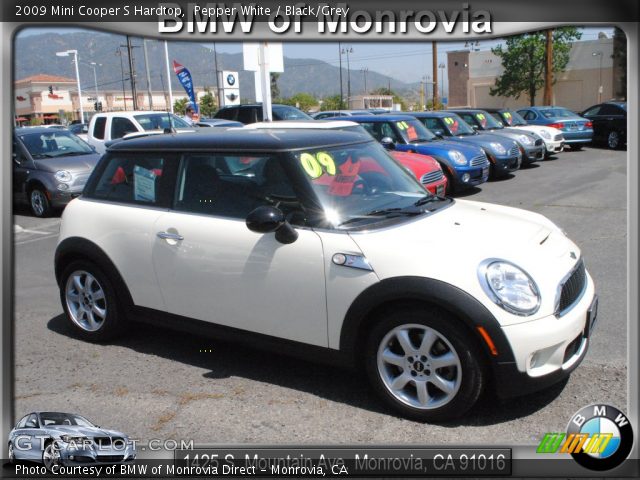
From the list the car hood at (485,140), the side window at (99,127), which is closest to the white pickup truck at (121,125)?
the side window at (99,127)

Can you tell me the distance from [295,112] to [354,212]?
1432cm

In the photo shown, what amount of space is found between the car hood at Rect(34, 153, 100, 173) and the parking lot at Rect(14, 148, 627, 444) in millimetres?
6143

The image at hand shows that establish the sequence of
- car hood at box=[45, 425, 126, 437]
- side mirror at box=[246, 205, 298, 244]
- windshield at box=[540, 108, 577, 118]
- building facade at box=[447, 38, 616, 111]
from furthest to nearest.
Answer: building facade at box=[447, 38, 616, 111] → windshield at box=[540, 108, 577, 118] → side mirror at box=[246, 205, 298, 244] → car hood at box=[45, 425, 126, 437]

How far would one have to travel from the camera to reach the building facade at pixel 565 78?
1378 inches

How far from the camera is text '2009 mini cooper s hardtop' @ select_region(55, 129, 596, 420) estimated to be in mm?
3408

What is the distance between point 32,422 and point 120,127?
12.5 m

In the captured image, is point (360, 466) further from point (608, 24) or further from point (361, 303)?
point (608, 24)

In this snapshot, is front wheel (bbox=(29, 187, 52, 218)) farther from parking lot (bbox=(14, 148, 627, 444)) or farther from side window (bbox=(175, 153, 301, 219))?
side window (bbox=(175, 153, 301, 219))

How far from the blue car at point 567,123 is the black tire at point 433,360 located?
1823 centimetres

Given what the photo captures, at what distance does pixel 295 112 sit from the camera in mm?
17844

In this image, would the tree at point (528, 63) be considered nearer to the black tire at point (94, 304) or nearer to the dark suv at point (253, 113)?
the dark suv at point (253, 113)

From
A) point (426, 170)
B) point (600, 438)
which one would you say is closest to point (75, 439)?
point (600, 438)

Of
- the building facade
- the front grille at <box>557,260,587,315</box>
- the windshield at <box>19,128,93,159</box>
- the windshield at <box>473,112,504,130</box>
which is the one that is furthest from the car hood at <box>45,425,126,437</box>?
the building facade

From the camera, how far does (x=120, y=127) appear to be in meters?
15.0
